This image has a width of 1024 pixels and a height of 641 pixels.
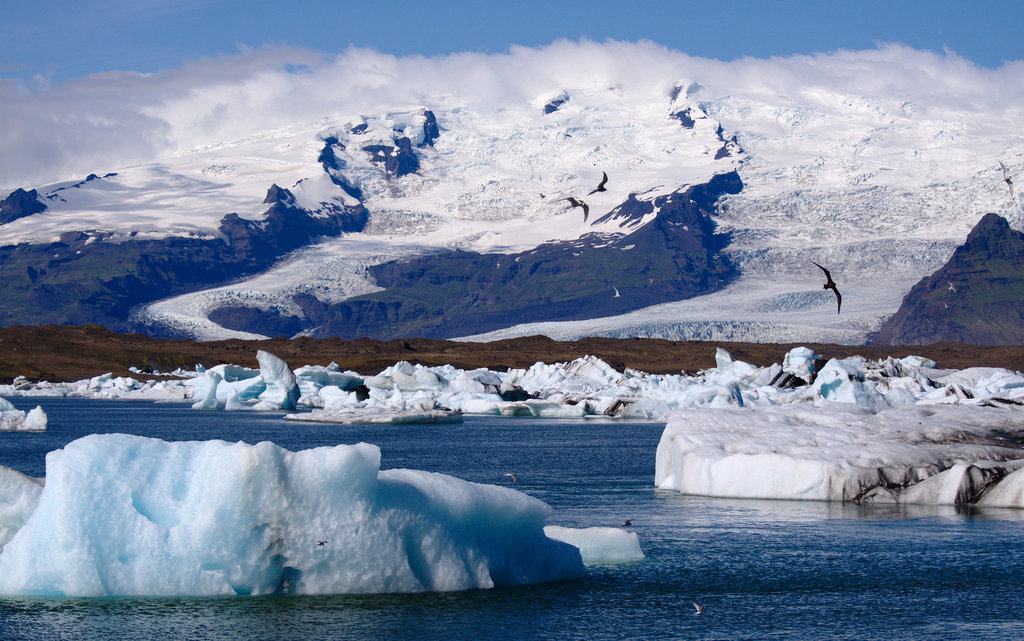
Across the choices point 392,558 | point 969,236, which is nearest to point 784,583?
point 392,558

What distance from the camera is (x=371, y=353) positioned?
11900cm

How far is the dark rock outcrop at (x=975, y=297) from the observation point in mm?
159875

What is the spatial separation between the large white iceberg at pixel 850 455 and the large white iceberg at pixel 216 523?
389 inches

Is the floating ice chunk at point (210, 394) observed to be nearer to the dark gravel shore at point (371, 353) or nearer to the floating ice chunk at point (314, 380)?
the floating ice chunk at point (314, 380)

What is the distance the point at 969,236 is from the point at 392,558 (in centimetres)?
17697

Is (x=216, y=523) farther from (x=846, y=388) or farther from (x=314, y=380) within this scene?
(x=314, y=380)

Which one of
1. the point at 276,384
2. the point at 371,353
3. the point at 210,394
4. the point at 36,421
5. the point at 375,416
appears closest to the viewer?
the point at 36,421

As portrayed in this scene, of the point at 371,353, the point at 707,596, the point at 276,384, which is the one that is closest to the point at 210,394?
the point at 276,384

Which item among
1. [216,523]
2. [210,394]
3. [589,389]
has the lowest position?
[210,394]

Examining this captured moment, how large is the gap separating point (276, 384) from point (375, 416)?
396 inches

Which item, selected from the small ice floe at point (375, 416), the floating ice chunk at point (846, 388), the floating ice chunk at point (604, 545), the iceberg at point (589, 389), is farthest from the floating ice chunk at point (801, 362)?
the floating ice chunk at point (604, 545)

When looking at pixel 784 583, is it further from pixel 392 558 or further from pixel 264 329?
pixel 264 329

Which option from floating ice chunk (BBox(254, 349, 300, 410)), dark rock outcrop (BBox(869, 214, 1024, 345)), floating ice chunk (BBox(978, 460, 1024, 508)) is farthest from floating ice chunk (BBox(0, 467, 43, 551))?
dark rock outcrop (BBox(869, 214, 1024, 345))

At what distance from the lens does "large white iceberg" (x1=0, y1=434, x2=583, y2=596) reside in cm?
1181
